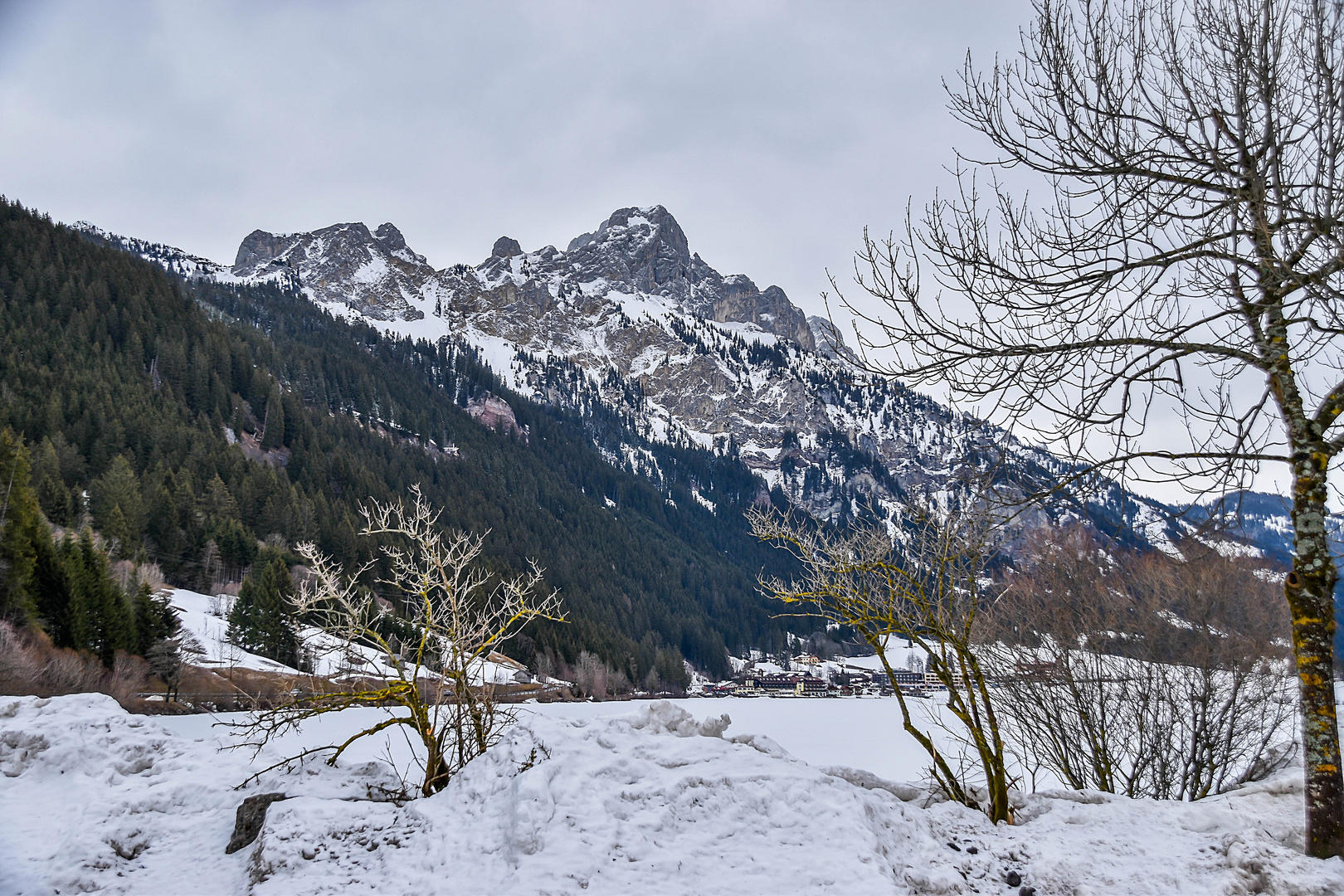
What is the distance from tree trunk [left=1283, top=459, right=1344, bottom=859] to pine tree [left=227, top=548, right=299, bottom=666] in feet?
154

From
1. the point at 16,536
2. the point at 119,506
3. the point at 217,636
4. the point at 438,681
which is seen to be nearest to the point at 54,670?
the point at 16,536

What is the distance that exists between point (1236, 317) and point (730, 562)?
14651 cm

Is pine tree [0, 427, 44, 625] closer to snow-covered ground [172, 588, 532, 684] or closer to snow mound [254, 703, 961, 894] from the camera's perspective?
snow-covered ground [172, 588, 532, 684]

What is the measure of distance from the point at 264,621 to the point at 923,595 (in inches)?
1900

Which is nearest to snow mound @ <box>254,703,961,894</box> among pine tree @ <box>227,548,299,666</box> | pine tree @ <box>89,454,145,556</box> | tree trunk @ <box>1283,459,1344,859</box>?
tree trunk @ <box>1283,459,1344,859</box>

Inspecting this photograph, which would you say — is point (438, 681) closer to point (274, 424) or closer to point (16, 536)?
point (16, 536)

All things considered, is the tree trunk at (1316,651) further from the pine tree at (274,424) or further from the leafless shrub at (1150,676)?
the pine tree at (274,424)

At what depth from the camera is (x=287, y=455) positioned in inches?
3556

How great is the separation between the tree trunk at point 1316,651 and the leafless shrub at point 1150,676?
5.39 metres

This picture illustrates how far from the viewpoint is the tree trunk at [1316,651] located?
410cm

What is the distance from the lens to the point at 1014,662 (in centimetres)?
1205

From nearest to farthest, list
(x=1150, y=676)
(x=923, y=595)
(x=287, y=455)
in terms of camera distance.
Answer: (x=923, y=595) → (x=1150, y=676) → (x=287, y=455)

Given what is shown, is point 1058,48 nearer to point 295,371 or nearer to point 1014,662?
point 1014,662

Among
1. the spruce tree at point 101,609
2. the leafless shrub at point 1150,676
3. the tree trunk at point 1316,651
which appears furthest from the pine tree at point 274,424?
the tree trunk at point 1316,651
